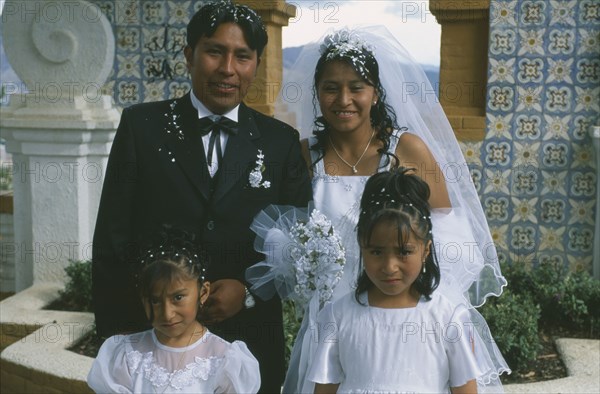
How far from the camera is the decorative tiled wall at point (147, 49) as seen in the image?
5996mm

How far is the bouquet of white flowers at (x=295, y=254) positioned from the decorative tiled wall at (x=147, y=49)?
3.66m

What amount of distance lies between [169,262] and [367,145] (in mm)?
996

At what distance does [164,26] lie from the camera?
19.7 feet

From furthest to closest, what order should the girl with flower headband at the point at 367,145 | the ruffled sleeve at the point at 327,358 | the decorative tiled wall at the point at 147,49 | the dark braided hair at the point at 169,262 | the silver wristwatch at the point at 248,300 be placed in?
the decorative tiled wall at the point at 147,49 < the girl with flower headband at the point at 367,145 < the silver wristwatch at the point at 248,300 < the ruffled sleeve at the point at 327,358 < the dark braided hair at the point at 169,262

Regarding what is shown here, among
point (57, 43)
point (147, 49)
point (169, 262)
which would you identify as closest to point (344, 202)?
point (169, 262)

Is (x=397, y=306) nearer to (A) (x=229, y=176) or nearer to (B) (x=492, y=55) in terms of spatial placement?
(A) (x=229, y=176)

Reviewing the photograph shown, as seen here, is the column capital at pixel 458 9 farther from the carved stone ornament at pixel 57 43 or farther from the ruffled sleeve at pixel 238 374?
the ruffled sleeve at pixel 238 374

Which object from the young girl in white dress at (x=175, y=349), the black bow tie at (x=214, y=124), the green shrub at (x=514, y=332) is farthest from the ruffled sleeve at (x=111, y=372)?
the green shrub at (x=514, y=332)

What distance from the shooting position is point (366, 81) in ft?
9.36

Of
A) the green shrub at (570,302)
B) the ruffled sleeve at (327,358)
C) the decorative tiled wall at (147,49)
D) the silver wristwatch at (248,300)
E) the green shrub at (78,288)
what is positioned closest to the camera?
the ruffled sleeve at (327,358)

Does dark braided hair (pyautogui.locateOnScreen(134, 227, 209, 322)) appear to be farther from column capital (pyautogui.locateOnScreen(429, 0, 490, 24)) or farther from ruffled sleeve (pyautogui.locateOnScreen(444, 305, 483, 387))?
column capital (pyautogui.locateOnScreen(429, 0, 490, 24))

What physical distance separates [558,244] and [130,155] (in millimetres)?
3941

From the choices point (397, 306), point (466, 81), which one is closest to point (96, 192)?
point (466, 81)

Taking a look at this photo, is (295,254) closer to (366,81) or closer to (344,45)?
(366,81)
